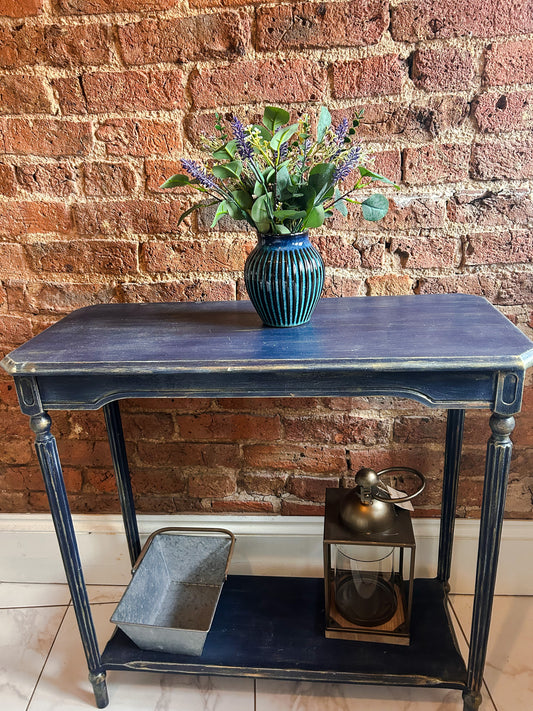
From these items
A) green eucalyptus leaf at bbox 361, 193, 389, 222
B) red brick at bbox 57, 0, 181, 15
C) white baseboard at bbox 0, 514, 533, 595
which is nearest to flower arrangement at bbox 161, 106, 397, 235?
green eucalyptus leaf at bbox 361, 193, 389, 222

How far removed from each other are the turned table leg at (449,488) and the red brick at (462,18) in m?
0.90

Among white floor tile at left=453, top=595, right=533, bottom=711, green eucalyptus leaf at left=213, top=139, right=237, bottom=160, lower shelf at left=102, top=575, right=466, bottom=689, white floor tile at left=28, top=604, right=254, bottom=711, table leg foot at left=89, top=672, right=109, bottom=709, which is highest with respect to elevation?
green eucalyptus leaf at left=213, top=139, right=237, bottom=160

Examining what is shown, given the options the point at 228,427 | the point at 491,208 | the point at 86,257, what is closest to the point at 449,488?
the point at 228,427

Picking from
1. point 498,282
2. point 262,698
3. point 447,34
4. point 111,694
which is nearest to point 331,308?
point 498,282

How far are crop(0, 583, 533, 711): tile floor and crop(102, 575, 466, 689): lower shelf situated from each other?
0.39 ft

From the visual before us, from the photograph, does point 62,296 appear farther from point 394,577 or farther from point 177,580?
point 394,577

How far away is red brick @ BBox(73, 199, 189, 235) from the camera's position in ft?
4.67

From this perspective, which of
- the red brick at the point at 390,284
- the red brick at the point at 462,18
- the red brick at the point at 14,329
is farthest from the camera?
the red brick at the point at 14,329

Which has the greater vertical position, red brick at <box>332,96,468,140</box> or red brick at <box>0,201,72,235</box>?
red brick at <box>332,96,468,140</box>

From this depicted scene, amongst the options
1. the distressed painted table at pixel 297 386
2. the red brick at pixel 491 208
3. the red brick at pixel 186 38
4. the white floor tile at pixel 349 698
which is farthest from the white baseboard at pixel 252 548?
the red brick at pixel 186 38

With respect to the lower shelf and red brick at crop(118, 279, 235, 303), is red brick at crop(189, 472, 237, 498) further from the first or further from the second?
red brick at crop(118, 279, 235, 303)

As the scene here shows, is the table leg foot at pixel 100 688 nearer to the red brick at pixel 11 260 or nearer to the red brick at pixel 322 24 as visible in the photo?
the red brick at pixel 11 260

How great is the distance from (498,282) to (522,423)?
0.41m

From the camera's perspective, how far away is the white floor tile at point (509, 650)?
1.34 meters
